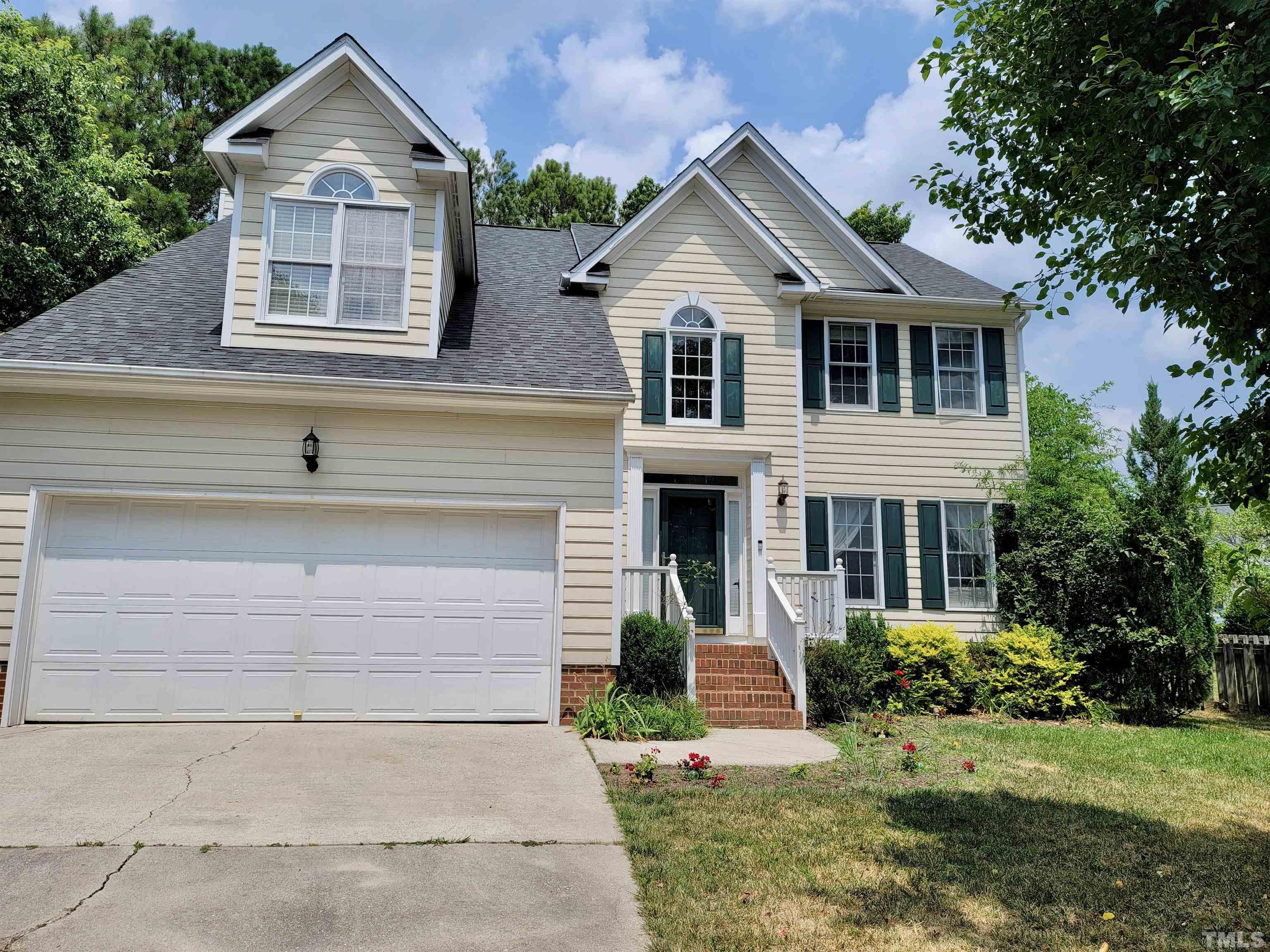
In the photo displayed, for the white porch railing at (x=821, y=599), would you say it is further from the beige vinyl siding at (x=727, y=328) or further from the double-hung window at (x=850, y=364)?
the double-hung window at (x=850, y=364)

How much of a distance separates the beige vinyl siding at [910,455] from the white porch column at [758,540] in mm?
1048

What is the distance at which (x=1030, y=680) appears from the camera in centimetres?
1151

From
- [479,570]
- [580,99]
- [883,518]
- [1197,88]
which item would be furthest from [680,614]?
[580,99]

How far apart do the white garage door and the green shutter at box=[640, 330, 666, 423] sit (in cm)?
375

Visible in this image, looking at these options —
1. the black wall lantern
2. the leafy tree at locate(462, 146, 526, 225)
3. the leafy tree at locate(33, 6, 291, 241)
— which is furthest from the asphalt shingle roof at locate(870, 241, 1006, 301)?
the leafy tree at locate(33, 6, 291, 241)

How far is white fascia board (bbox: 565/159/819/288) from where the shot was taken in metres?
12.9

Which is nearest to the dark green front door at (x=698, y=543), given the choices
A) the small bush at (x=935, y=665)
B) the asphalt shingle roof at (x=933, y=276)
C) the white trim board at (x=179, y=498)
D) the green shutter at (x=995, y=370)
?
the small bush at (x=935, y=665)

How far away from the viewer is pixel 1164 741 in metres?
9.66

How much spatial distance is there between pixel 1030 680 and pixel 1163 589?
6.86 feet

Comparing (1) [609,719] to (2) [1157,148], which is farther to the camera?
(1) [609,719]

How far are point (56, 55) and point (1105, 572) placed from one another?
1889 centimetres

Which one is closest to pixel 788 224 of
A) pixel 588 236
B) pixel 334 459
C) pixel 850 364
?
pixel 850 364

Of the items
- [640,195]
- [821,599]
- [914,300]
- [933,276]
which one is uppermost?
[640,195]

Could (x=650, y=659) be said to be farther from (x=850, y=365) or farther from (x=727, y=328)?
(x=850, y=365)
